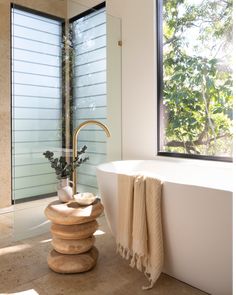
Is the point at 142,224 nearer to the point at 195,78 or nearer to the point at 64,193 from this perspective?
the point at 64,193

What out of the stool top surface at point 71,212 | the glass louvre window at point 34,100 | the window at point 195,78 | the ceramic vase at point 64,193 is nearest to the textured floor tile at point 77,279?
the stool top surface at point 71,212

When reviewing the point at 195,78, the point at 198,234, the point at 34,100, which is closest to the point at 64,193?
the point at 198,234

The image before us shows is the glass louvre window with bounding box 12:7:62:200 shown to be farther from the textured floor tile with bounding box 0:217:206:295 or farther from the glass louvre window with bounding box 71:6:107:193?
the textured floor tile with bounding box 0:217:206:295

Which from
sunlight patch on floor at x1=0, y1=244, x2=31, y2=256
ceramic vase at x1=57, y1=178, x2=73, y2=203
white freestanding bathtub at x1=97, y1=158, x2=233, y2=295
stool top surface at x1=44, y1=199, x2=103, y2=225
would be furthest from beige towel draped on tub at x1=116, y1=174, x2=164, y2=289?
sunlight patch on floor at x1=0, y1=244, x2=31, y2=256

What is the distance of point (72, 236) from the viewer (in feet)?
7.18

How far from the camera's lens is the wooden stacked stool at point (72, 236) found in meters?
2.16

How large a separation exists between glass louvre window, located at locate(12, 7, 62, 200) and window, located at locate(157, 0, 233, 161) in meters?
1.18

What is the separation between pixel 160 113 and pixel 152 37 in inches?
33.0

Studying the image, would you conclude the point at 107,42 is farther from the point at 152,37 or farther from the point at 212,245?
the point at 212,245

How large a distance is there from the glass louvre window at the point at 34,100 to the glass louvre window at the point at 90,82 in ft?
0.72

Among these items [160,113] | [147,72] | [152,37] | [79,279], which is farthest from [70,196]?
[152,37]

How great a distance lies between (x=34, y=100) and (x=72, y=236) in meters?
1.63

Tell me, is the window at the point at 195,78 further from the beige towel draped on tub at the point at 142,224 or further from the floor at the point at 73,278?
the floor at the point at 73,278

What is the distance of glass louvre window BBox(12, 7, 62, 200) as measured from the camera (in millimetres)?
3066
